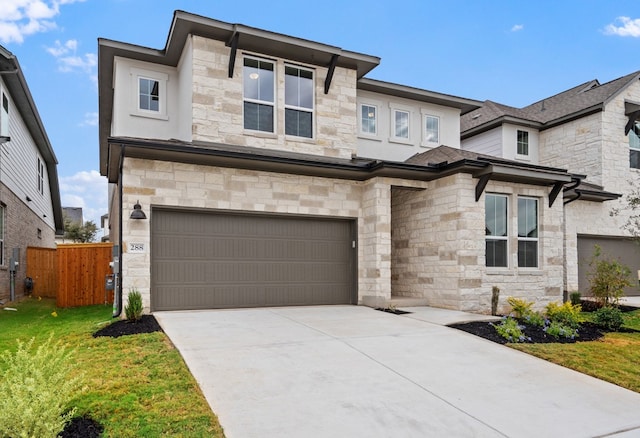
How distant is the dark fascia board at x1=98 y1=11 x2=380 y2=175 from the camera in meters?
10.0

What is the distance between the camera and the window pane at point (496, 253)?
10.4 metres

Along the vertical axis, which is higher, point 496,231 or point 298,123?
point 298,123

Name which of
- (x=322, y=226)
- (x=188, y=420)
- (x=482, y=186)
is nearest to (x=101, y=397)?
(x=188, y=420)

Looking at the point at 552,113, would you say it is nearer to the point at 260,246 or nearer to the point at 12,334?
the point at 260,246

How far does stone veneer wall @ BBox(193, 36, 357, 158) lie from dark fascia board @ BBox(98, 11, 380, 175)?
0.26m

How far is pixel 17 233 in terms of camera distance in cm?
1424

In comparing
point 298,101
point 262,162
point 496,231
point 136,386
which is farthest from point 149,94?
point 496,231

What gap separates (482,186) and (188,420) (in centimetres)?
826

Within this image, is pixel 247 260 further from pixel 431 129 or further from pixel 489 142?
pixel 489 142

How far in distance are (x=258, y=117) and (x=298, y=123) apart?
41.6 inches

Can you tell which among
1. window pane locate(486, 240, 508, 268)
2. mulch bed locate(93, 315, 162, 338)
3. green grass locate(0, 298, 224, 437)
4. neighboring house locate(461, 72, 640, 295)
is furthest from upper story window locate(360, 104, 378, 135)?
green grass locate(0, 298, 224, 437)

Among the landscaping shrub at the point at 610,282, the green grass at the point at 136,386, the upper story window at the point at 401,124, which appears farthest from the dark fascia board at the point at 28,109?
the landscaping shrub at the point at 610,282

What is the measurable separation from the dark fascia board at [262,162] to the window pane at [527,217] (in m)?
2.39

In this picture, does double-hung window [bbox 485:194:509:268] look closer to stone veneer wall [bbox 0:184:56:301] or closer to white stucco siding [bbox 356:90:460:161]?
white stucco siding [bbox 356:90:460:161]
